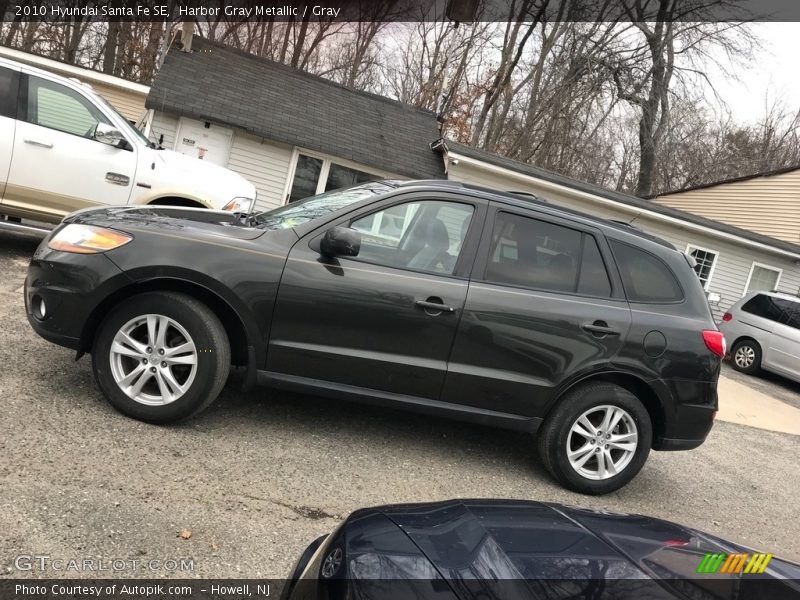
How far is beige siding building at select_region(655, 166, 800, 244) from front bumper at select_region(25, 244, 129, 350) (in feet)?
66.6

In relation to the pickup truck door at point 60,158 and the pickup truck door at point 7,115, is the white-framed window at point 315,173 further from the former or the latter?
the pickup truck door at point 7,115

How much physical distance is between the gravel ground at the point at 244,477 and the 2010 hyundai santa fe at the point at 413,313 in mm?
345

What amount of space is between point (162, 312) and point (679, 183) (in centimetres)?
3665

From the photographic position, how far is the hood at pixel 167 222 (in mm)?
3736

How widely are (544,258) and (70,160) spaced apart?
5.24 m

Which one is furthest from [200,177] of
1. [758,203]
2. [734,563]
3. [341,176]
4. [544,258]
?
[758,203]

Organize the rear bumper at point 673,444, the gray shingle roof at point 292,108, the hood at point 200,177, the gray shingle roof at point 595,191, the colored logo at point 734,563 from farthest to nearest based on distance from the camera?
the gray shingle roof at point 595,191
the gray shingle roof at point 292,108
the hood at point 200,177
the rear bumper at point 673,444
the colored logo at point 734,563

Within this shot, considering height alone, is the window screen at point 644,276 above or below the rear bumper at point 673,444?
above

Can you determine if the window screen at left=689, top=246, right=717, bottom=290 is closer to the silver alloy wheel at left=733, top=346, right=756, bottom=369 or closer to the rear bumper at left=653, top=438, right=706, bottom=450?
the silver alloy wheel at left=733, top=346, right=756, bottom=369

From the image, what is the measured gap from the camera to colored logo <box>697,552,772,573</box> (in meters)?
1.78

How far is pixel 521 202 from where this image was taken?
423 cm

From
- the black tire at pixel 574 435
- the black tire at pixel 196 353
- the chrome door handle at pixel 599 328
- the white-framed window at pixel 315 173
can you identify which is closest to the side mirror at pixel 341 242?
the black tire at pixel 196 353

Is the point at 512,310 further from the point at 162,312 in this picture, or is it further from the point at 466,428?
the point at 162,312

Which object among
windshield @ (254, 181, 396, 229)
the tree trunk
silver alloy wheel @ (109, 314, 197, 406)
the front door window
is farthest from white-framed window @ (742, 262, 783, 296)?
the tree trunk
